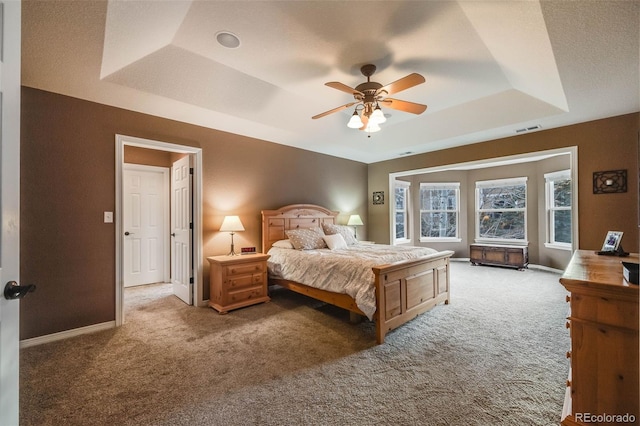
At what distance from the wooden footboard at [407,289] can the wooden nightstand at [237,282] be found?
1831mm

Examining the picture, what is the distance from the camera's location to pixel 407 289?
3008 millimetres

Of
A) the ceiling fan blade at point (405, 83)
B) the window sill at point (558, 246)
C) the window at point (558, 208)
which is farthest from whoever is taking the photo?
the window at point (558, 208)

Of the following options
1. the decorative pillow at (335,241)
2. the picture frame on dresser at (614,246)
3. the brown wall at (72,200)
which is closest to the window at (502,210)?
the picture frame on dresser at (614,246)

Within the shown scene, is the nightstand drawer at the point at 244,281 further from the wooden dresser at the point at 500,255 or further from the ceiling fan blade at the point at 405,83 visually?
the wooden dresser at the point at 500,255

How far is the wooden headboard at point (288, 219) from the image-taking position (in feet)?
14.5

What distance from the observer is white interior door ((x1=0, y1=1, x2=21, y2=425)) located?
963mm

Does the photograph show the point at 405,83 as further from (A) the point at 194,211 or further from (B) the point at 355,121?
(A) the point at 194,211

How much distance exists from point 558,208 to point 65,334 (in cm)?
845

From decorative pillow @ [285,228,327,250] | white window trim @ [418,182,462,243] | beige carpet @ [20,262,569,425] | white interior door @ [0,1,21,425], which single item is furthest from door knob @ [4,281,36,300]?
white window trim @ [418,182,462,243]

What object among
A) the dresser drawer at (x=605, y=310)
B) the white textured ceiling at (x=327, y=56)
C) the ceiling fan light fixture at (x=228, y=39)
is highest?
the ceiling fan light fixture at (x=228, y=39)

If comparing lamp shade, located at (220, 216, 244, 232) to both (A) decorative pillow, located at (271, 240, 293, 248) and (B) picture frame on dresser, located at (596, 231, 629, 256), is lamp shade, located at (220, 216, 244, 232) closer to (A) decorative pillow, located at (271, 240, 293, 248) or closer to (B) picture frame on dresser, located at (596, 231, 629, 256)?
(A) decorative pillow, located at (271, 240, 293, 248)

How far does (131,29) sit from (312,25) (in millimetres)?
1449

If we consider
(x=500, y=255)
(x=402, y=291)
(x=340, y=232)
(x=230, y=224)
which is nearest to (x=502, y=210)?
(x=500, y=255)

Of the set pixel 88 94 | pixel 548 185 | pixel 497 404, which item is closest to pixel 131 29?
pixel 88 94
